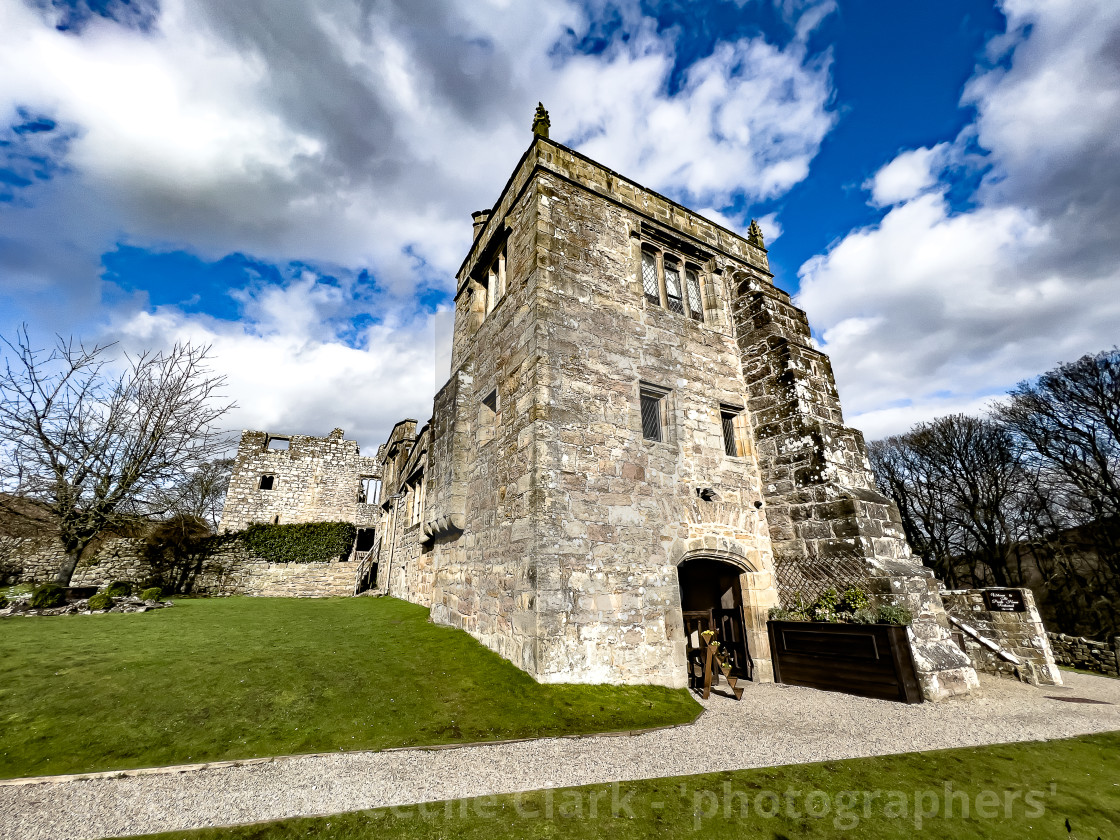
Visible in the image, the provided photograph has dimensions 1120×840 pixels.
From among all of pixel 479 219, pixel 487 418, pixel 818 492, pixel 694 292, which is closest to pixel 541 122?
pixel 479 219

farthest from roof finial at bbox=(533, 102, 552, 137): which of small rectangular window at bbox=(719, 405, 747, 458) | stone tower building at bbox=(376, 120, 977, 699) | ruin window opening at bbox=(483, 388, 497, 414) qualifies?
small rectangular window at bbox=(719, 405, 747, 458)

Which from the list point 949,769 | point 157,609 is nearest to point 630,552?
point 949,769

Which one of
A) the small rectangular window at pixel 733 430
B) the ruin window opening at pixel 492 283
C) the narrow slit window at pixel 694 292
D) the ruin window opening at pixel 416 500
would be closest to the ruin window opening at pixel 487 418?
the ruin window opening at pixel 492 283

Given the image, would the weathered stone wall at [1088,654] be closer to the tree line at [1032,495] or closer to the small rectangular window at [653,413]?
the tree line at [1032,495]

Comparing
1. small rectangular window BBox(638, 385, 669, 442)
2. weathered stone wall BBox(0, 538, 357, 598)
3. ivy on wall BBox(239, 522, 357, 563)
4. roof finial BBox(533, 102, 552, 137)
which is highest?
roof finial BBox(533, 102, 552, 137)

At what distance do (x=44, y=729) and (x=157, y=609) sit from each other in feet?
29.0

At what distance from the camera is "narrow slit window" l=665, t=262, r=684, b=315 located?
10250 millimetres

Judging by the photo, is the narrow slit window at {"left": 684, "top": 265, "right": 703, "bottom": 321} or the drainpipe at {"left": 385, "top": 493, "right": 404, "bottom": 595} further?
the drainpipe at {"left": 385, "top": 493, "right": 404, "bottom": 595}

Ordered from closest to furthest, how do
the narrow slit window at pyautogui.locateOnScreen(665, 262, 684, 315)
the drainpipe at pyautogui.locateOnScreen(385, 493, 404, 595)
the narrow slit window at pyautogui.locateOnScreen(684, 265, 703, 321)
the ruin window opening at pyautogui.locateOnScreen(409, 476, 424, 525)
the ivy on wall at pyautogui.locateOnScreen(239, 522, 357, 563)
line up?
the narrow slit window at pyautogui.locateOnScreen(665, 262, 684, 315)
the narrow slit window at pyautogui.locateOnScreen(684, 265, 703, 321)
the ruin window opening at pyautogui.locateOnScreen(409, 476, 424, 525)
the drainpipe at pyautogui.locateOnScreen(385, 493, 404, 595)
the ivy on wall at pyautogui.locateOnScreen(239, 522, 357, 563)

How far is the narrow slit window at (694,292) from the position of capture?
34.9 ft

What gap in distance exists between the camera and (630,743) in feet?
16.3

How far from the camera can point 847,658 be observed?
7.25 m

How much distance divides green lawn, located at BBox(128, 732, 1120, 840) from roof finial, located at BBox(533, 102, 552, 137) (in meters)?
10.7

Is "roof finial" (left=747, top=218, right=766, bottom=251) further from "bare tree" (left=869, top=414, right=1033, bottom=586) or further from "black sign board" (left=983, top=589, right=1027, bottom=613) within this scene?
"bare tree" (left=869, top=414, right=1033, bottom=586)
